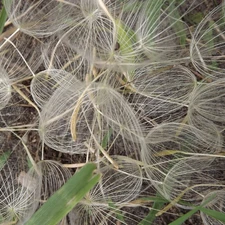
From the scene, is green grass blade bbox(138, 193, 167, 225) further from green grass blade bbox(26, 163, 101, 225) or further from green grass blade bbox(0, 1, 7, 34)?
green grass blade bbox(0, 1, 7, 34)

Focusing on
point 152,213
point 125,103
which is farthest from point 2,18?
point 152,213

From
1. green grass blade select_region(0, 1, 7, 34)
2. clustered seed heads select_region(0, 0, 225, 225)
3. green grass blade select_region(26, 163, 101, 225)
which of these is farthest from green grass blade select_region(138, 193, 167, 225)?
green grass blade select_region(0, 1, 7, 34)

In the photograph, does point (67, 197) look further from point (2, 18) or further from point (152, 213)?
point (2, 18)

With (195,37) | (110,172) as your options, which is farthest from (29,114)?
(195,37)

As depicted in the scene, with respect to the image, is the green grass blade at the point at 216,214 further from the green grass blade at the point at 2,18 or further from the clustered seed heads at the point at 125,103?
the green grass blade at the point at 2,18

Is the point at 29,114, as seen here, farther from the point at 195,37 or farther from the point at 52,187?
the point at 195,37

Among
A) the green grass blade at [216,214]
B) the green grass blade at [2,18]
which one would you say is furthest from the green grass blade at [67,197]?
the green grass blade at [2,18]
